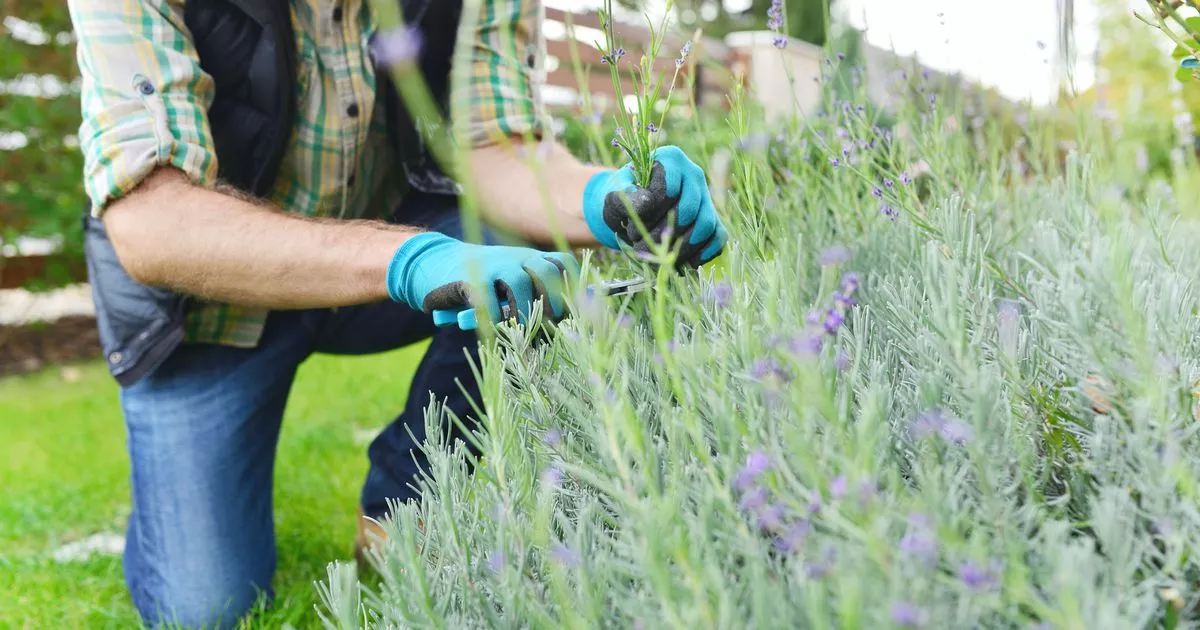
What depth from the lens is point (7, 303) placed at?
5.58 m

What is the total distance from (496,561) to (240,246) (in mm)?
1104

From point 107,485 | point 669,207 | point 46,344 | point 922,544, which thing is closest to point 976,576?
point 922,544

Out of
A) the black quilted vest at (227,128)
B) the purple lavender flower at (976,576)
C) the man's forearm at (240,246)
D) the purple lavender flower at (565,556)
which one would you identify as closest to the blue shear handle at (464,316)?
the man's forearm at (240,246)

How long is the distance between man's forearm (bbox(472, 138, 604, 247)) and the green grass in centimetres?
96

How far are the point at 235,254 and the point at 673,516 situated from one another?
1273 millimetres

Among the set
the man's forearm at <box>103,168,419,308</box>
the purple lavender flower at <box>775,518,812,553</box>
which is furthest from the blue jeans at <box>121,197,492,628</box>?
the purple lavender flower at <box>775,518,812,553</box>

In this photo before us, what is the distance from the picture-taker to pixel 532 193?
7.57 ft

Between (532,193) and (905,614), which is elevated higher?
(905,614)

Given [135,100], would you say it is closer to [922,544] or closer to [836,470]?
[836,470]

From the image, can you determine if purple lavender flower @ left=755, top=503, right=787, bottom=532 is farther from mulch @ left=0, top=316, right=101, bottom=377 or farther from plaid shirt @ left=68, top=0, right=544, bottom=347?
mulch @ left=0, top=316, right=101, bottom=377

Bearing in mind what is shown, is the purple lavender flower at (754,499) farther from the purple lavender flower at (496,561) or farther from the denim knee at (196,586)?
the denim knee at (196,586)

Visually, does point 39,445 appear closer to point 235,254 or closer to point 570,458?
point 235,254

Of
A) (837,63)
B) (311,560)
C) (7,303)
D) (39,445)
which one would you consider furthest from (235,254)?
(7,303)

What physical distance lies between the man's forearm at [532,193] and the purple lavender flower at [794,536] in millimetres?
1270
